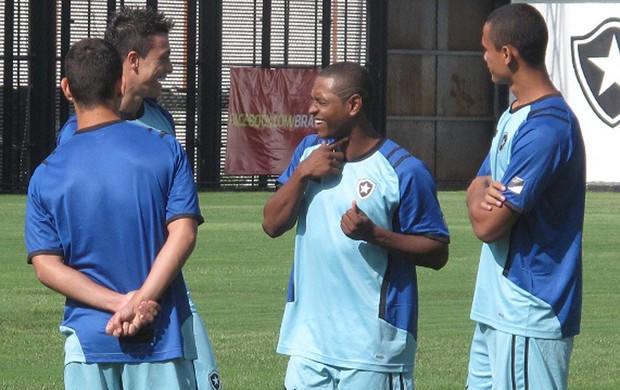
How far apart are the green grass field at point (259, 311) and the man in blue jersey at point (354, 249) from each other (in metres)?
3.74

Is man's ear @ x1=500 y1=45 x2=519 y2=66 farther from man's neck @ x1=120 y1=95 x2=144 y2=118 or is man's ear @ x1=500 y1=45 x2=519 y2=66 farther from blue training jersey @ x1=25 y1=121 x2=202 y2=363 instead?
man's neck @ x1=120 y1=95 x2=144 y2=118

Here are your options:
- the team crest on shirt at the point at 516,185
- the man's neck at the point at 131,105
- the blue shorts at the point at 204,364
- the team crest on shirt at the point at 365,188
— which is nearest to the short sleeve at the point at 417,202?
the team crest on shirt at the point at 365,188

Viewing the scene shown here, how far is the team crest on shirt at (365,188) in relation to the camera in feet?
17.3

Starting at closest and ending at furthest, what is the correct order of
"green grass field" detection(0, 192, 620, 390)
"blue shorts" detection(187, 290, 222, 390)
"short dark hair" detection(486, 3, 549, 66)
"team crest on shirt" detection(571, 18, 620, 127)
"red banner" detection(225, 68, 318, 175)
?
"short dark hair" detection(486, 3, 549, 66) < "blue shorts" detection(187, 290, 222, 390) < "green grass field" detection(0, 192, 620, 390) < "red banner" detection(225, 68, 318, 175) < "team crest on shirt" detection(571, 18, 620, 127)

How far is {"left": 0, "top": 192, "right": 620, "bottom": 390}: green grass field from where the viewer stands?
378 inches

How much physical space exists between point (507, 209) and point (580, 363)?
530 cm

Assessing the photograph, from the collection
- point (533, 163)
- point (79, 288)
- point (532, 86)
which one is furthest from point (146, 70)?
point (533, 163)

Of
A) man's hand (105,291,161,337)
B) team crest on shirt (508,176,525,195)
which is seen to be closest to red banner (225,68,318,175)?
team crest on shirt (508,176,525,195)

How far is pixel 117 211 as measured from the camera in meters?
4.65

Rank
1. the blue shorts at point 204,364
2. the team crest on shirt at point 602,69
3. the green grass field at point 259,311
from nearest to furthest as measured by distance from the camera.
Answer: the blue shorts at point 204,364
the green grass field at point 259,311
the team crest on shirt at point 602,69

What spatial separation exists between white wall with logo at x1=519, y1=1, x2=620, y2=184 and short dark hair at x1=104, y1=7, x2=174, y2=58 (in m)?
29.1

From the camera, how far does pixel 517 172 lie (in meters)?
5.04

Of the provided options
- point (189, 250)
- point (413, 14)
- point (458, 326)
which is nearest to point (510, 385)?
point (189, 250)

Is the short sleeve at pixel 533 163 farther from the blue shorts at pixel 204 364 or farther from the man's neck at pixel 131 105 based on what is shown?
the man's neck at pixel 131 105
